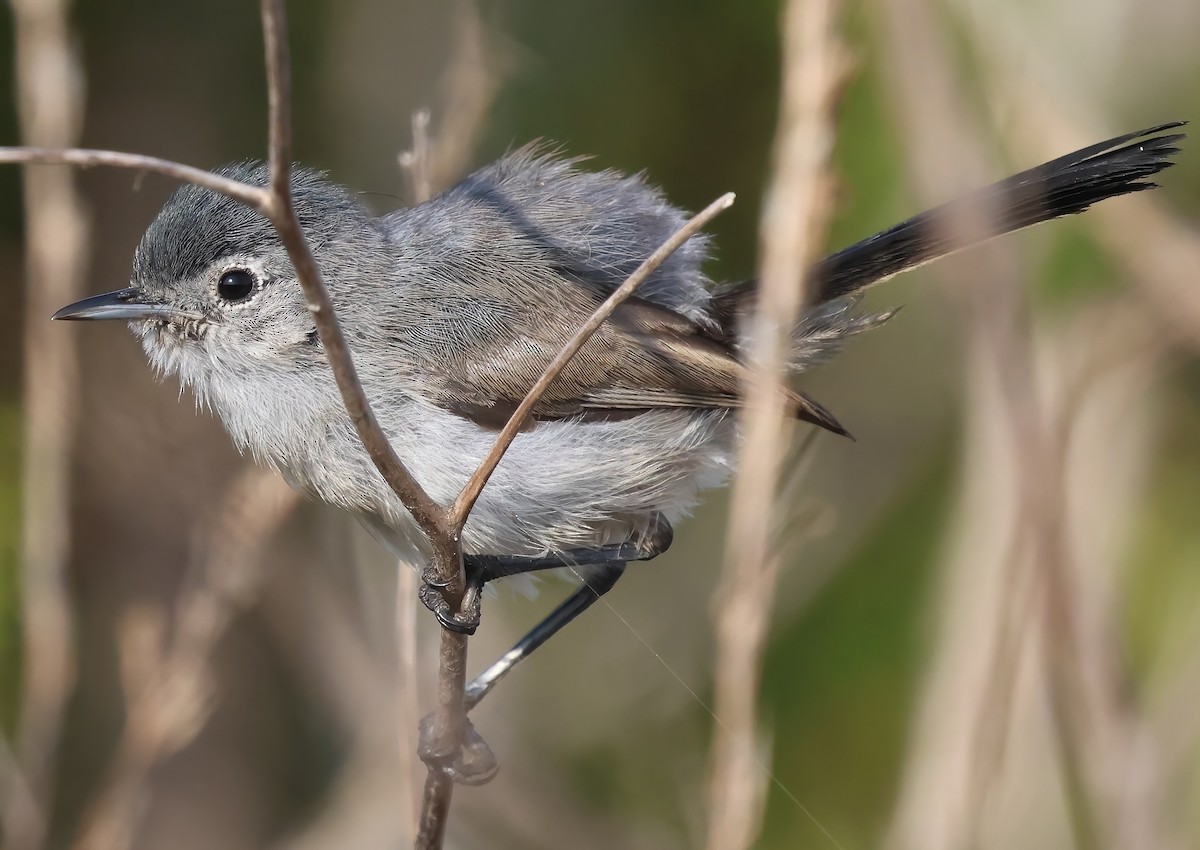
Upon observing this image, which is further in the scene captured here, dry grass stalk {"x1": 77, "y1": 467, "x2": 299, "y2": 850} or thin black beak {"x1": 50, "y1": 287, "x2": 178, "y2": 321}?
dry grass stalk {"x1": 77, "y1": 467, "x2": 299, "y2": 850}

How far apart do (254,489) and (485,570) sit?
677mm

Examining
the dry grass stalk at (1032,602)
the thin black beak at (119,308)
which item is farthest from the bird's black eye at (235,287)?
the dry grass stalk at (1032,602)

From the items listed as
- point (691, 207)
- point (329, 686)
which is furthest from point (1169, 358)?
point (329, 686)

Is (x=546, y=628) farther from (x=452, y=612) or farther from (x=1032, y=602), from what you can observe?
(x=1032, y=602)

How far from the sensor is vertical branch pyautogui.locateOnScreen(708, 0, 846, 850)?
1.63 metres

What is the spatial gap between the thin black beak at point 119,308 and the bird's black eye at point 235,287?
0.37 feet

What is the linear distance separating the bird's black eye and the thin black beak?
0.37 ft

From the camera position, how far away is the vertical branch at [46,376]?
269 cm

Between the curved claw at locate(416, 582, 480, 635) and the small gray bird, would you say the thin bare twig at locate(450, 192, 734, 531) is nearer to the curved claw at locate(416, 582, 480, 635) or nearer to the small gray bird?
the curved claw at locate(416, 582, 480, 635)

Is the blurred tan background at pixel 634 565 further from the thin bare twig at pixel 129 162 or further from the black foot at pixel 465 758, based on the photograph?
the thin bare twig at pixel 129 162

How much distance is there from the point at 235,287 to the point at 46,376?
635 millimetres

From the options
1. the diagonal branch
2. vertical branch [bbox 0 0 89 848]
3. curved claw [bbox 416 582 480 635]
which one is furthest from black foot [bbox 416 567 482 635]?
vertical branch [bbox 0 0 89 848]

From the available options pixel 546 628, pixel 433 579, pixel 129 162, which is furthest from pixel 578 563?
pixel 129 162

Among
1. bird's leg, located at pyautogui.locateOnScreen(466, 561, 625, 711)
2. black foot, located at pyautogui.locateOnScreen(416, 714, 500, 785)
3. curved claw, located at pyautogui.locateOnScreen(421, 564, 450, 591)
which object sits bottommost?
black foot, located at pyautogui.locateOnScreen(416, 714, 500, 785)
